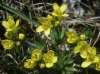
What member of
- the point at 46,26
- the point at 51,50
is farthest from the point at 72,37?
the point at 46,26

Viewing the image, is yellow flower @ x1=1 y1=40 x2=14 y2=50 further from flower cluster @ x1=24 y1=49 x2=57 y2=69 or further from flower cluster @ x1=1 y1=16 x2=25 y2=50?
flower cluster @ x1=24 y1=49 x2=57 y2=69

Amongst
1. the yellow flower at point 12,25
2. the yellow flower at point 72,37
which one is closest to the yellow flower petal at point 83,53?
the yellow flower at point 72,37

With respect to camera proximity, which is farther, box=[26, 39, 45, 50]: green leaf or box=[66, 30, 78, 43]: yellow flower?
box=[26, 39, 45, 50]: green leaf

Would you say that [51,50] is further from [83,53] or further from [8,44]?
[8,44]

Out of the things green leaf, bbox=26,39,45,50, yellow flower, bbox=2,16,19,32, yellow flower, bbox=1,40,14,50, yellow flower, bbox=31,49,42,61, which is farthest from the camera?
green leaf, bbox=26,39,45,50

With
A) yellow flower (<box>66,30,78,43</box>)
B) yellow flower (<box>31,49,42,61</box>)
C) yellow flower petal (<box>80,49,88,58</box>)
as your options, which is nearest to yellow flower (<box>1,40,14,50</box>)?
yellow flower (<box>31,49,42,61</box>)

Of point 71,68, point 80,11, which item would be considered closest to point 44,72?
point 71,68

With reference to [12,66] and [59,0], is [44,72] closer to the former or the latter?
[12,66]

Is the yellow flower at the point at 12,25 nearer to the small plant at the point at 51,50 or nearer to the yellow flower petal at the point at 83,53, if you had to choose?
the small plant at the point at 51,50
